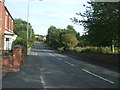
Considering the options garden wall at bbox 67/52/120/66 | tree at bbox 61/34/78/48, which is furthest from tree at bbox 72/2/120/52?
tree at bbox 61/34/78/48

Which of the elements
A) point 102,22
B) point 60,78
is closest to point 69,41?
point 102,22

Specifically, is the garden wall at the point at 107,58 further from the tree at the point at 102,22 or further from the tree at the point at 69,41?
the tree at the point at 69,41

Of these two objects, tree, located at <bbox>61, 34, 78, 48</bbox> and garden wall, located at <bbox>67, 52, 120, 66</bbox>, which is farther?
tree, located at <bbox>61, 34, 78, 48</bbox>

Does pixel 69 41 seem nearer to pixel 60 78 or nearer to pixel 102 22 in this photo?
pixel 102 22

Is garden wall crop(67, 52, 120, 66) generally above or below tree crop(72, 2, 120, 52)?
below

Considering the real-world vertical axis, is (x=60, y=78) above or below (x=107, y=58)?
below

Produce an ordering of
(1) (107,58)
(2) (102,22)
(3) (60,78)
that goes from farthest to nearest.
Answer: (1) (107,58)
(2) (102,22)
(3) (60,78)

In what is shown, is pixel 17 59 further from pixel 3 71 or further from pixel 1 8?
pixel 1 8

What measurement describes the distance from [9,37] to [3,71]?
19883 mm

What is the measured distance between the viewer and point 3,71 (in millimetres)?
16031

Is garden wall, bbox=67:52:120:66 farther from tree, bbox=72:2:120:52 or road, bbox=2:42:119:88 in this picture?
road, bbox=2:42:119:88

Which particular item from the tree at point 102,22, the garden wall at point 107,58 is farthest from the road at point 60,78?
the garden wall at point 107,58

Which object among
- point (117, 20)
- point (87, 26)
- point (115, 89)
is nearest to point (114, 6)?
point (117, 20)

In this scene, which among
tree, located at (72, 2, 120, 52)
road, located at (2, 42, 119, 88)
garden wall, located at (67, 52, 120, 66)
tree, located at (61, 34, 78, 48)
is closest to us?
road, located at (2, 42, 119, 88)
